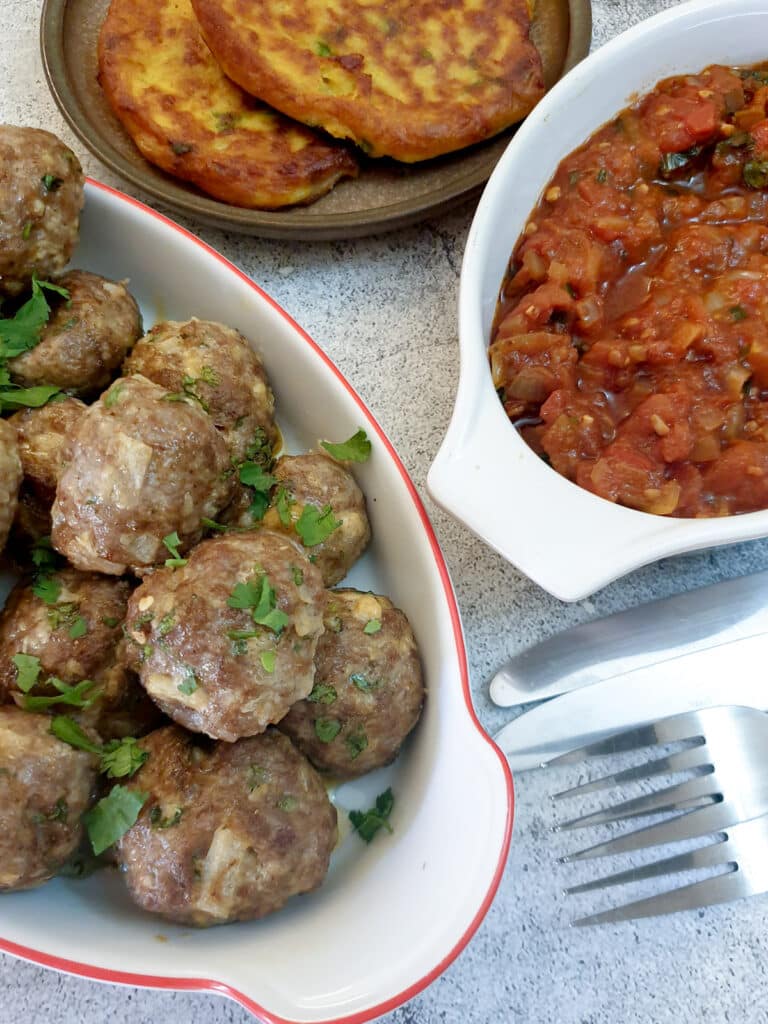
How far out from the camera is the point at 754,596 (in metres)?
1.82

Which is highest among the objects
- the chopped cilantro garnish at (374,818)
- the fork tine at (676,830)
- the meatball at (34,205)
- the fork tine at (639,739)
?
the meatball at (34,205)

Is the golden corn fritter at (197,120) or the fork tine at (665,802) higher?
the golden corn fritter at (197,120)

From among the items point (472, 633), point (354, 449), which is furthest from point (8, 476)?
point (472, 633)

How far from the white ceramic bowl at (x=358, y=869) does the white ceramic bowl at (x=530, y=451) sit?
0.14m

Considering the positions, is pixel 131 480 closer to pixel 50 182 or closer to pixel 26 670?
pixel 26 670

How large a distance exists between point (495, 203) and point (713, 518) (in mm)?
743

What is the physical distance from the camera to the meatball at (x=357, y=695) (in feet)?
4.83

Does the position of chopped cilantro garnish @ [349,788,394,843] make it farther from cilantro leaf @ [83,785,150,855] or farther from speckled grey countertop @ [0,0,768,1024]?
cilantro leaf @ [83,785,150,855]

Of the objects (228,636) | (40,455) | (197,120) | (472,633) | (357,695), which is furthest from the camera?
(197,120)

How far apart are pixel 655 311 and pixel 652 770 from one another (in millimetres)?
909

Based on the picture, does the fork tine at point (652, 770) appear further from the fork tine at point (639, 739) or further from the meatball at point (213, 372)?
the meatball at point (213, 372)

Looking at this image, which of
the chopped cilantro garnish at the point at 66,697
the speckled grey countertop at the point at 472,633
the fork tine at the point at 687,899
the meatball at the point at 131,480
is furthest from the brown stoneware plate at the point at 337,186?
the fork tine at the point at 687,899

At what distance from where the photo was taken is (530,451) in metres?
1.51

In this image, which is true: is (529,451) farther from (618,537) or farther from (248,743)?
(248,743)
